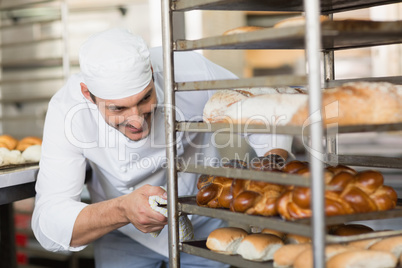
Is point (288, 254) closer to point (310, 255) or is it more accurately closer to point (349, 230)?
point (310, 255)

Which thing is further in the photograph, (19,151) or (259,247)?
(19,151)

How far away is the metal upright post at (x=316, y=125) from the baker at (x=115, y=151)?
1.86ft

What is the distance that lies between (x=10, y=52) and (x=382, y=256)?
434 cm

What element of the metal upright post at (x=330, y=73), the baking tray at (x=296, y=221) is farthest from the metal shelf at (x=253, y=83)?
the metal upright post at (x=330, y=73)

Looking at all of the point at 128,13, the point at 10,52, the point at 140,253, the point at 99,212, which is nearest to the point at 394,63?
the point at 128,13

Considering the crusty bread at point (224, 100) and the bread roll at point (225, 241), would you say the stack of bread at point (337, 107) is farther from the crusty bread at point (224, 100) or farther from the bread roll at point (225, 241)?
the bread roll at point (225, 241)

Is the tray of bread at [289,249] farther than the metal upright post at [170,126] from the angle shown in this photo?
No

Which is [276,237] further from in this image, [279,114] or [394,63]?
[394,63]

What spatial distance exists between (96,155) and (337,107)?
103cm

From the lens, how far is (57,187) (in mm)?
1742

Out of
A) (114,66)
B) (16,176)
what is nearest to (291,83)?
(114,66)

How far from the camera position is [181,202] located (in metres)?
1.38

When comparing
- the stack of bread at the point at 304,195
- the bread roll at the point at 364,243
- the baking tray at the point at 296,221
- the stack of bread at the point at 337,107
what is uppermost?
the stack of bread at the point at 337,107

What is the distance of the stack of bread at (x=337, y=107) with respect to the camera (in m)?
1.07
